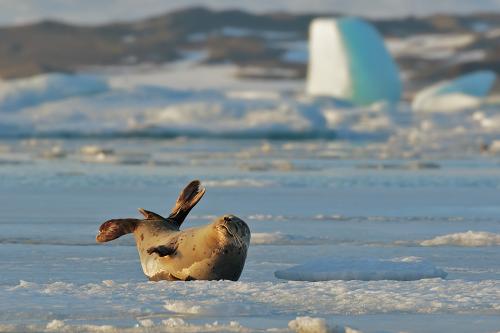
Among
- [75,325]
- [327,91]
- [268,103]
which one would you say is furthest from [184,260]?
[327,91]

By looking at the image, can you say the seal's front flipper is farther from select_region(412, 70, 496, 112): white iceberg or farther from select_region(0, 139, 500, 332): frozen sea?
select_region(412, 70, 496, 112): white iceberg

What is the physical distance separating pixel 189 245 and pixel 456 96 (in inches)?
1361

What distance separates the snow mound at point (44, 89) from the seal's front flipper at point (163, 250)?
24712 mm

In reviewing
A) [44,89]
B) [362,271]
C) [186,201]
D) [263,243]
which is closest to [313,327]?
[362,271]

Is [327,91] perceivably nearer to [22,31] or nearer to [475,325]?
[475,325]

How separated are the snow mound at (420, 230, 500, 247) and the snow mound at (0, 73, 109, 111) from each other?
23.5 metres

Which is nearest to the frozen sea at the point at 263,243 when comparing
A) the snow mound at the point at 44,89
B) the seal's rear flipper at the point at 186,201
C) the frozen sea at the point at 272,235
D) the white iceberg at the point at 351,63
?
the frozen sea at the point at 272,235

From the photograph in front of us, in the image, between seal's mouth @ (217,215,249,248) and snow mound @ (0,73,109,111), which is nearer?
seal's mouth @ (217,215,249,248)

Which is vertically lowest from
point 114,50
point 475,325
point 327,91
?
point 475,325

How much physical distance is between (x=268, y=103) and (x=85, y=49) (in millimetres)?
103713

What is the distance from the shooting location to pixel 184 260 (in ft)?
14.8

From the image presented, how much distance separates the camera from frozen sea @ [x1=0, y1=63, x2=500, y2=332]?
379 cm

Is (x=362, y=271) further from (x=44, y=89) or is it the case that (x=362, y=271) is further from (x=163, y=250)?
(x=44, y=89)

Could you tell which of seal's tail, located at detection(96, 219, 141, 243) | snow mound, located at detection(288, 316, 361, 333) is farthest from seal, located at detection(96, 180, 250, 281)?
snow mound, located at detection(288, 316, 361, 333)
